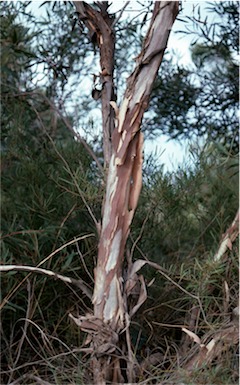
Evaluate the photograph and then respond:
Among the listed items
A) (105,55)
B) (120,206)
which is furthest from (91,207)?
(105,55)

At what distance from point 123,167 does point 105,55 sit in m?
0.20

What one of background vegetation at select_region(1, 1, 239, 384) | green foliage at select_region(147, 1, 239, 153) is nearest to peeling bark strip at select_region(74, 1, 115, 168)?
background vegetation at select_region(1, 1, 239, 384)

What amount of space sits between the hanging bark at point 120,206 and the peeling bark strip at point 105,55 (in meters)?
0.07

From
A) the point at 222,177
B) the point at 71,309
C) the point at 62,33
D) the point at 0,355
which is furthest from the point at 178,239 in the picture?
the point at 62,33

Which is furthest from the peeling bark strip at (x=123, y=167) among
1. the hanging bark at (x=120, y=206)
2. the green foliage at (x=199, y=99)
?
the green foliage at (x=199, y=99)

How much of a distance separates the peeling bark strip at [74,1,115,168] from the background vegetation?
68 millimetres

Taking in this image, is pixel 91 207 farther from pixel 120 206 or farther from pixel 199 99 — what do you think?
pixel 199 99

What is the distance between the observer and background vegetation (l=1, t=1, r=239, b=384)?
94cm

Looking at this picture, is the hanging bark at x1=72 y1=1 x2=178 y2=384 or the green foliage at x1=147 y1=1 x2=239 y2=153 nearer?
the hanging bark at x1=72 y1=1 x2=178 y2=384

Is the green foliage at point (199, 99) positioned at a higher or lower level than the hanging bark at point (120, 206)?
higher

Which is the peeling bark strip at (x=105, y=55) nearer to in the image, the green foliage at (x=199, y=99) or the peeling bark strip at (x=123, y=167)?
the peeling bark strip at (x=123, y=167)

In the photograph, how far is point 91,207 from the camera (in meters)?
1.01

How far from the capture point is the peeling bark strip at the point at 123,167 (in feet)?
2.79

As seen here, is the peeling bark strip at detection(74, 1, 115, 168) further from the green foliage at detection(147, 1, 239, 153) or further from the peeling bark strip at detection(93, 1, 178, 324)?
the green foliage at detection(147, 1, 239, 153)
